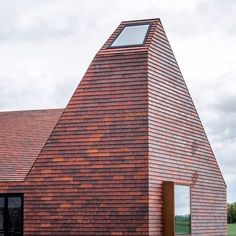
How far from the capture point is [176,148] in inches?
837

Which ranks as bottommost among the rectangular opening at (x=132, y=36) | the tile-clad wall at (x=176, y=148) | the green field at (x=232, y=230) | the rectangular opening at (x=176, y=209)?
the green field at (x=232, y=230)

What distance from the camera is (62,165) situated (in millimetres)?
19984

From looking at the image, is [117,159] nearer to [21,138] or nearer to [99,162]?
[99,162]

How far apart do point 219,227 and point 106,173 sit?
6930 millimetres

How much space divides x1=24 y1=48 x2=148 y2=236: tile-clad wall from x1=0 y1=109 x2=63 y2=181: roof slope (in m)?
1.64

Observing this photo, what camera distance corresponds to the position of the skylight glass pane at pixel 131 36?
2056 centimetres

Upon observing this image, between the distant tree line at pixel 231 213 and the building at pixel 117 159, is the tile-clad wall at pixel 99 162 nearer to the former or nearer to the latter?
the building at pixel 117 159

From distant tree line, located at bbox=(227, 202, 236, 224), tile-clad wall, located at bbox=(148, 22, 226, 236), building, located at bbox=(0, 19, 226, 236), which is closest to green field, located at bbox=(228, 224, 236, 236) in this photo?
distant tree line, located at bbox=(227, 202, 236, 224)

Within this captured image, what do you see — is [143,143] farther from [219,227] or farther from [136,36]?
[219,227]

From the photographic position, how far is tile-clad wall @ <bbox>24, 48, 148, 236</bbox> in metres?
19.0

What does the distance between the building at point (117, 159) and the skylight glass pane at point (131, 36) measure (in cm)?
3

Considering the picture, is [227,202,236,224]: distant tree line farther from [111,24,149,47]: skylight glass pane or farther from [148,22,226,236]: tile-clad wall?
[111,24,149,47]: skylight glass pane

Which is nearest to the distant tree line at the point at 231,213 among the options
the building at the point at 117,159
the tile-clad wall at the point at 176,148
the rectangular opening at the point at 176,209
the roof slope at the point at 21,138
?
the tile-clad wall at the point at 176,148

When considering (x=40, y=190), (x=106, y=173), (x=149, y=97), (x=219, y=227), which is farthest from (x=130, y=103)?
(x=219, y=227)
